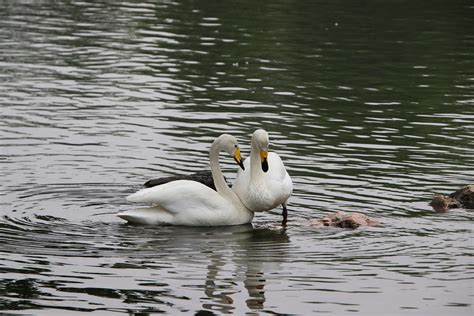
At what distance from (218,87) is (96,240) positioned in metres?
11.4

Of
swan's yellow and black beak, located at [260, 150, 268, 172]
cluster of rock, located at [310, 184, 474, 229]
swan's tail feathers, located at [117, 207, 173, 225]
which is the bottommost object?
swan's tail feathers, located at [117, 207, 173, 225]

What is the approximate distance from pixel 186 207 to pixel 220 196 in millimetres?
535

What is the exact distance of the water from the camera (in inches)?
508

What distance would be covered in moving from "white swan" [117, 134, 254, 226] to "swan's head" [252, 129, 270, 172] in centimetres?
60

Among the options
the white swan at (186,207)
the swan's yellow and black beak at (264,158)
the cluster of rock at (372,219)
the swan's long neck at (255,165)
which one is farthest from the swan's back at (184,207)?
the cluster of rock at (372,219)

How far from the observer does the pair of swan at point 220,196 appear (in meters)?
15.8

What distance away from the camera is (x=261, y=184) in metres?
16.0

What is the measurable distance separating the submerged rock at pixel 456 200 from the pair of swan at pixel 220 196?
1876 mm

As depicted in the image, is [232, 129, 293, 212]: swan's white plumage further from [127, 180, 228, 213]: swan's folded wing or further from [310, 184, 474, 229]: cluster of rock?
[310, 184, 474, 229]: cluster of rock

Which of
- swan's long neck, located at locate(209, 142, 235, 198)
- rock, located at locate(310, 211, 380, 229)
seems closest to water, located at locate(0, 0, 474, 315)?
rock, located at locate(310, 211, 380, 229)

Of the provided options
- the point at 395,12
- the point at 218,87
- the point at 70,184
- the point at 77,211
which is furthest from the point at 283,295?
the point at 395,12

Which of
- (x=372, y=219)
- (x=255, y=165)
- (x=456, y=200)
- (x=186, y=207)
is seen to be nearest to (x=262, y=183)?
(x=255, y=165)

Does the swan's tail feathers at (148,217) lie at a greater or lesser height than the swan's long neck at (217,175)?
lesser

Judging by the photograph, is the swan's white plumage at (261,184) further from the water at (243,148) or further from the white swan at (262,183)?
the water at (243,148)
